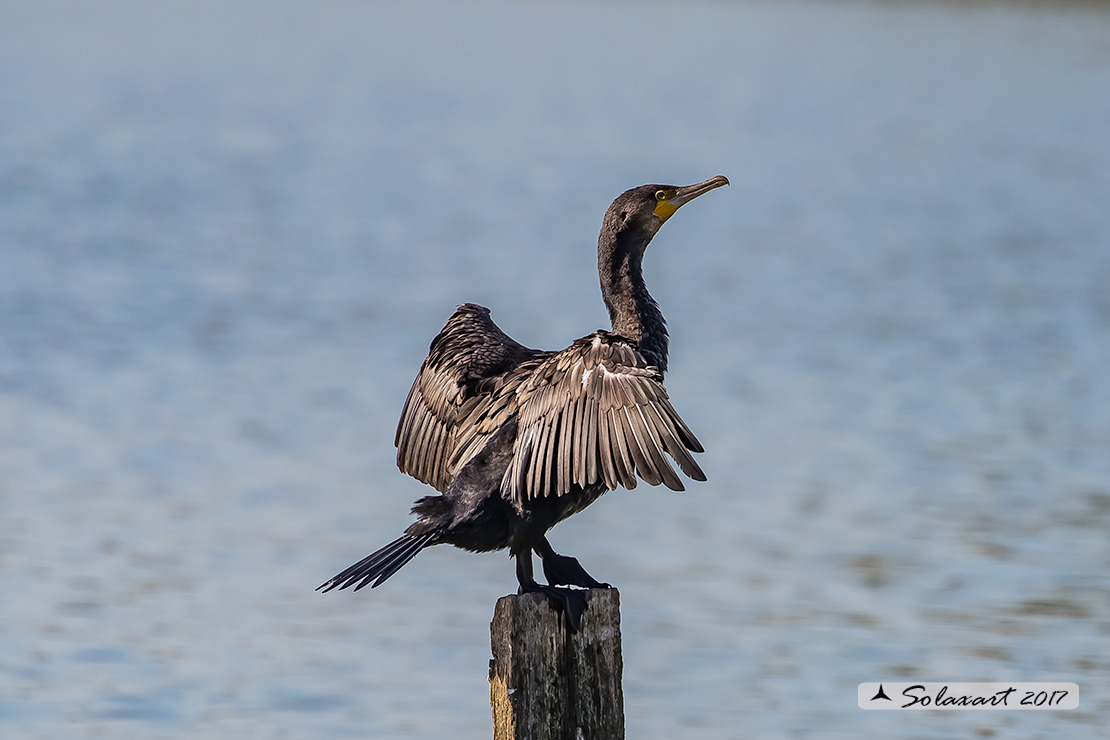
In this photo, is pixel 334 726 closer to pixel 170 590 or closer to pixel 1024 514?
pixel 170 590

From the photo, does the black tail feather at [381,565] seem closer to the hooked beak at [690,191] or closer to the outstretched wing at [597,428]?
the outstretched wing at [597,428]

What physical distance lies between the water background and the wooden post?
6.91 feet

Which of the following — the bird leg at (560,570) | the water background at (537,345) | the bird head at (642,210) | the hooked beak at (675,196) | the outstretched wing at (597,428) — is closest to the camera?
the outstretched wing at (597,428)

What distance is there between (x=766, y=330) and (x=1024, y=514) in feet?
14.5

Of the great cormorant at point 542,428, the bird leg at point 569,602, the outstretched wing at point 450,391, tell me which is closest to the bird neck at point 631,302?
the great cormorant at point 542,428

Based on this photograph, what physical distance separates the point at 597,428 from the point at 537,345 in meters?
6.98

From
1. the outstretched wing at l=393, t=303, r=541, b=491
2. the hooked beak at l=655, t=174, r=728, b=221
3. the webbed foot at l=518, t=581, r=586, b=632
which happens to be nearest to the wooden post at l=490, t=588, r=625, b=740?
the webbed foot at l=518, t=581, r=586, b=632

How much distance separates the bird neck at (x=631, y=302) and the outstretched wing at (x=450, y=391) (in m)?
0.31

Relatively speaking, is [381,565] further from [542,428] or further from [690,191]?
[690,191]

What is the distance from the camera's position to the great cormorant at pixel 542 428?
4.14m

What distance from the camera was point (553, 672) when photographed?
4.15 metres

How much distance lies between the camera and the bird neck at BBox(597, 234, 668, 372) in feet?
16.2

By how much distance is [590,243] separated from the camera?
16312mm

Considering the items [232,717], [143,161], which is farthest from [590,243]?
[232,717]
